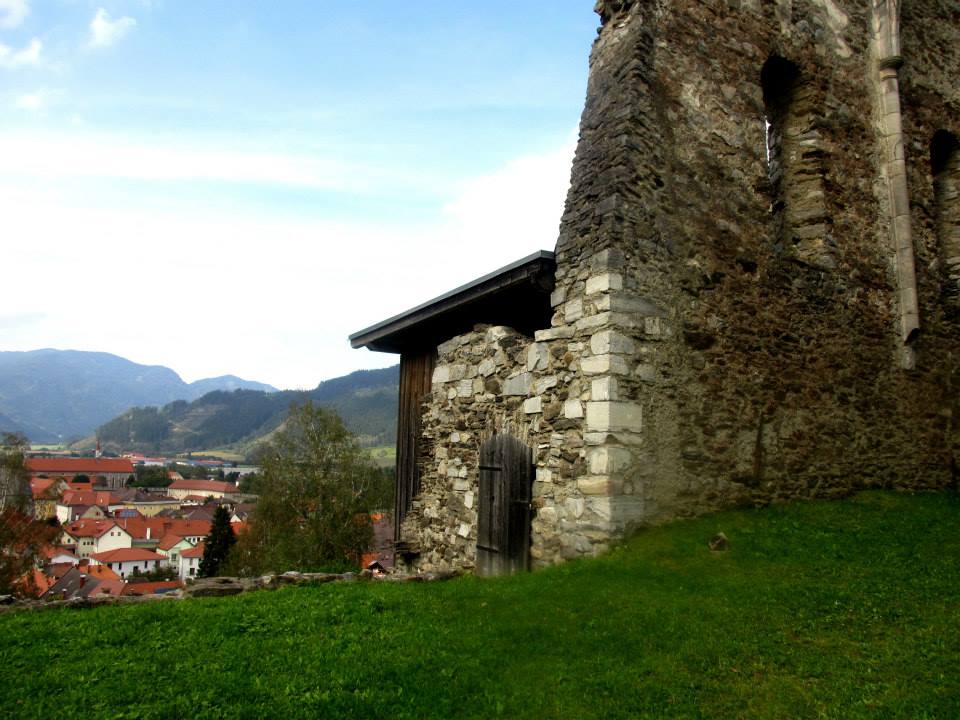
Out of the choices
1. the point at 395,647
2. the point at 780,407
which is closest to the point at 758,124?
the point at 780,407

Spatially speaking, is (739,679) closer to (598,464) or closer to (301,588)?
(598,464)

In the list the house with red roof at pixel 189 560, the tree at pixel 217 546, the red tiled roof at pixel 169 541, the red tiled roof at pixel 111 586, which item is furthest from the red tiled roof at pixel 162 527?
the tree at pixel 217 546

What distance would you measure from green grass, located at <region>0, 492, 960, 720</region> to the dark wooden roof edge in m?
3.56

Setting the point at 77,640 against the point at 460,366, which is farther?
the point at 460,366

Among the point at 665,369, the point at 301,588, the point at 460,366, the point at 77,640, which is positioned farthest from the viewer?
the point at 460,366

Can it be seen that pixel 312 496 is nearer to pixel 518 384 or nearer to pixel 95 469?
pixel 518 384

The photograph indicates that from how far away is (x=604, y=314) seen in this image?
7.36 meters

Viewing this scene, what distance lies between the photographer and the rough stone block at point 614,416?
7.13 m

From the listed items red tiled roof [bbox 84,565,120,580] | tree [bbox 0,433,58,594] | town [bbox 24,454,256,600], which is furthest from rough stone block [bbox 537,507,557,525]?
red tiled roof [bbox 84,565,120,580]

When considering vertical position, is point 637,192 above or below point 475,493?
above

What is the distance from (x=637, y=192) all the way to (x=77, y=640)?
6928 mm

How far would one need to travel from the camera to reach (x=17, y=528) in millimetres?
31078

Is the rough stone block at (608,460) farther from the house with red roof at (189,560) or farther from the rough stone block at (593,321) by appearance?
the house with red roof at (189,560)

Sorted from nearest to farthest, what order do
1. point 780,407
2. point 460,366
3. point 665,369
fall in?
point 665,369 → point 780,407 → point 460,366
